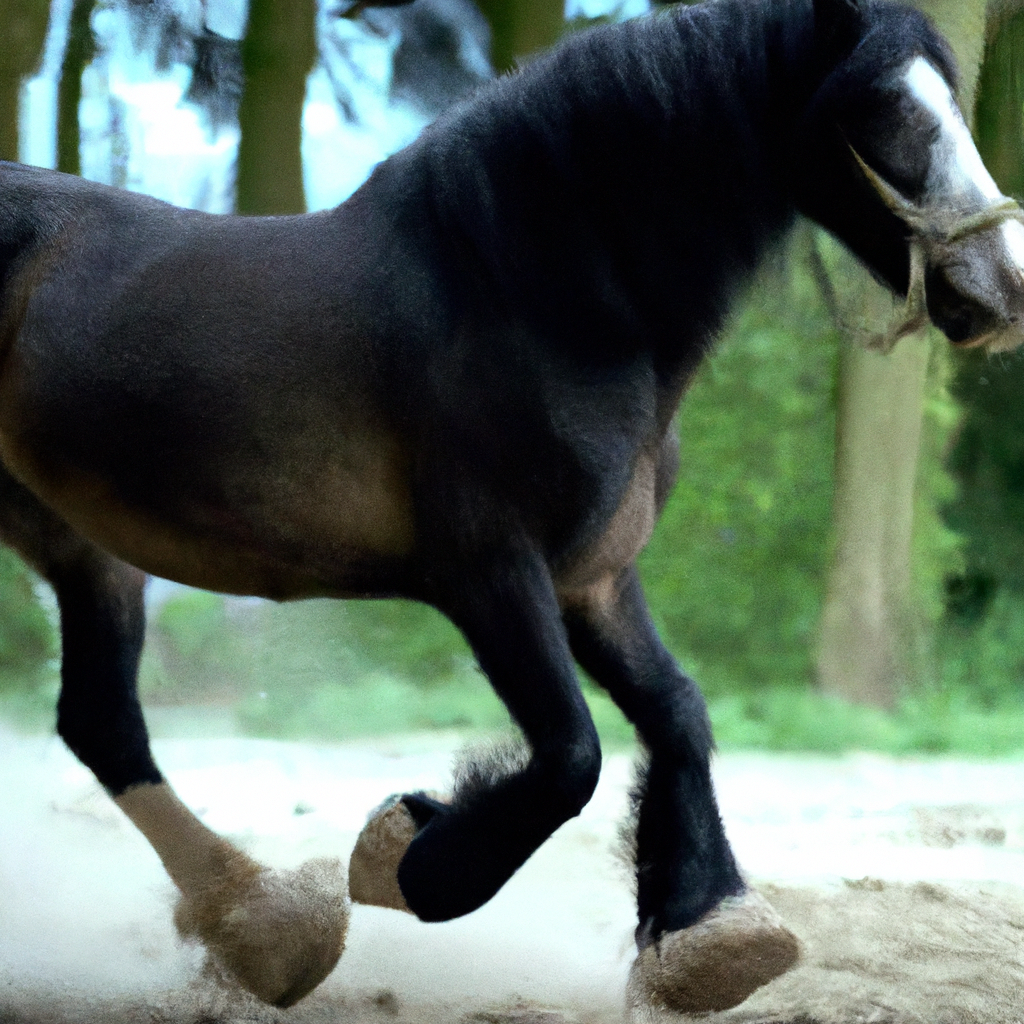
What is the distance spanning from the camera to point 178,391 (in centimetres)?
164

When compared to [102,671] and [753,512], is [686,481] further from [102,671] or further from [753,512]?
[102,671]

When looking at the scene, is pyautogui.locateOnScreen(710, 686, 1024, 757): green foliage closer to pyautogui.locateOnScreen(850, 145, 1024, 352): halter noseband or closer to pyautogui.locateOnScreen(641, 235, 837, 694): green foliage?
pyautogui.locateOnScreen(641, 235, 837, 694): green foliage

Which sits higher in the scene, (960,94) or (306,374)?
(960,94)

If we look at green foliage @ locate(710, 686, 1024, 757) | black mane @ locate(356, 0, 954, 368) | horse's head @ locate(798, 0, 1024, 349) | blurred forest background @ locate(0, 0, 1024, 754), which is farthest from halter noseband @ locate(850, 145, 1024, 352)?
green foliage @ locate(710, 686, 1024, 757)

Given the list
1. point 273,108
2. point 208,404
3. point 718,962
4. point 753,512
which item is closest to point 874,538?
point 753,512

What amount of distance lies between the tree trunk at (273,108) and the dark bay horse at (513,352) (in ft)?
8.25

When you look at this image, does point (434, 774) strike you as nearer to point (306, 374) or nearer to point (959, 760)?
point (959, 760)

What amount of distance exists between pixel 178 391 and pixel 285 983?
914 millimetres

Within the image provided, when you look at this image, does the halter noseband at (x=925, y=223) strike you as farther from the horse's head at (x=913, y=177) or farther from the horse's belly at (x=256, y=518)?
the horse's belly at (x=256, y=518)

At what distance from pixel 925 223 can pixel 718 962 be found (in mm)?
1017

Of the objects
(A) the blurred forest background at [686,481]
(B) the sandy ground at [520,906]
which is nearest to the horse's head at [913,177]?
(B) the sandy ground at [520,906]

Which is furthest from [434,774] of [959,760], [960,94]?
[960,94]

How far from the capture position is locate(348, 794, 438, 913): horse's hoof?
5.76 feet

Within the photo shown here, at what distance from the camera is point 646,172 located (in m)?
1.61
